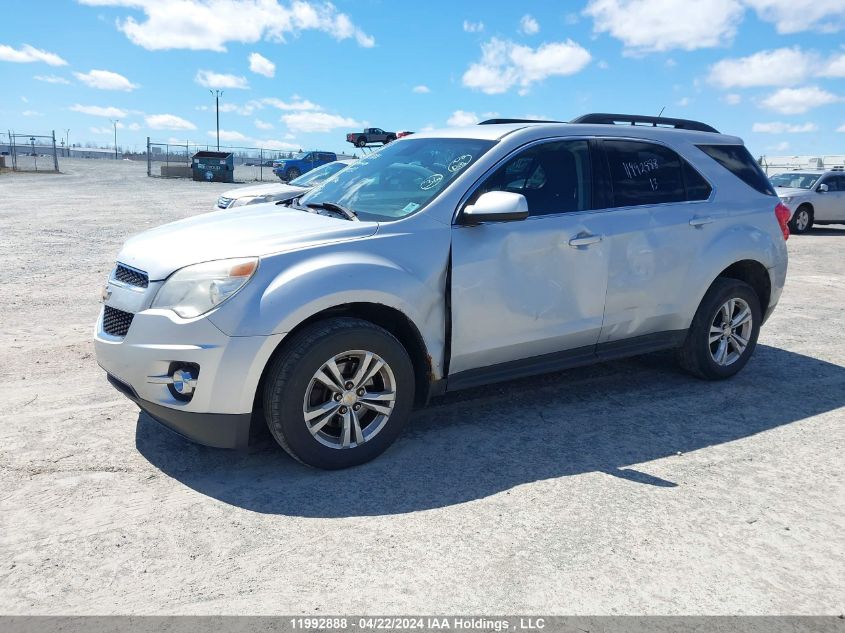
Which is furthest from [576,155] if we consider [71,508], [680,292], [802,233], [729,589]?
[802,233]

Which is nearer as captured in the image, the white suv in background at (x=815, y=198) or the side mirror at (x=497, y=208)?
the side mirror at (x=497, y=208)

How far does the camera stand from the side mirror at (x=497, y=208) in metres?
3.91

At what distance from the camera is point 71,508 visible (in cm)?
334

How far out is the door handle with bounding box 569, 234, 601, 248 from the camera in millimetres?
4438

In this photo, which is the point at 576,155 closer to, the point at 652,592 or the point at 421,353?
the point at 421,353

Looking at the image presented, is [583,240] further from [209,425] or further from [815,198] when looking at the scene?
[815,198]

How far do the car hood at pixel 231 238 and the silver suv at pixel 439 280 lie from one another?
2cm

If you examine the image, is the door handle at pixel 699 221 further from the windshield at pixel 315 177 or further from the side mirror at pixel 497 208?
the windshield at pixel 315 177

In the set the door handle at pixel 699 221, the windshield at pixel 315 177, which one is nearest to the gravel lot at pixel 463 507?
the door handle at pixel 699 221

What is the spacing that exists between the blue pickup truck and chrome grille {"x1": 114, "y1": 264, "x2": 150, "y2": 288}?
34560 mm

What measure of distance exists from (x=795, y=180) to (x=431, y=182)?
17.7 m

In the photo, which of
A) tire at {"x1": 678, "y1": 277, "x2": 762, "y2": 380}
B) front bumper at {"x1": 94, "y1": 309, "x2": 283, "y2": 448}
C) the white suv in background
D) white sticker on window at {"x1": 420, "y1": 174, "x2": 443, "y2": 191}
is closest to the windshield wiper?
white sticker on window at {"x1": 420, "y1": 174, "x2": 443, "y2": 191}

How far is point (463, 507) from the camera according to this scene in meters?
3.45

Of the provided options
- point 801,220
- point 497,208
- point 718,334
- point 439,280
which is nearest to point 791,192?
point 801,220
